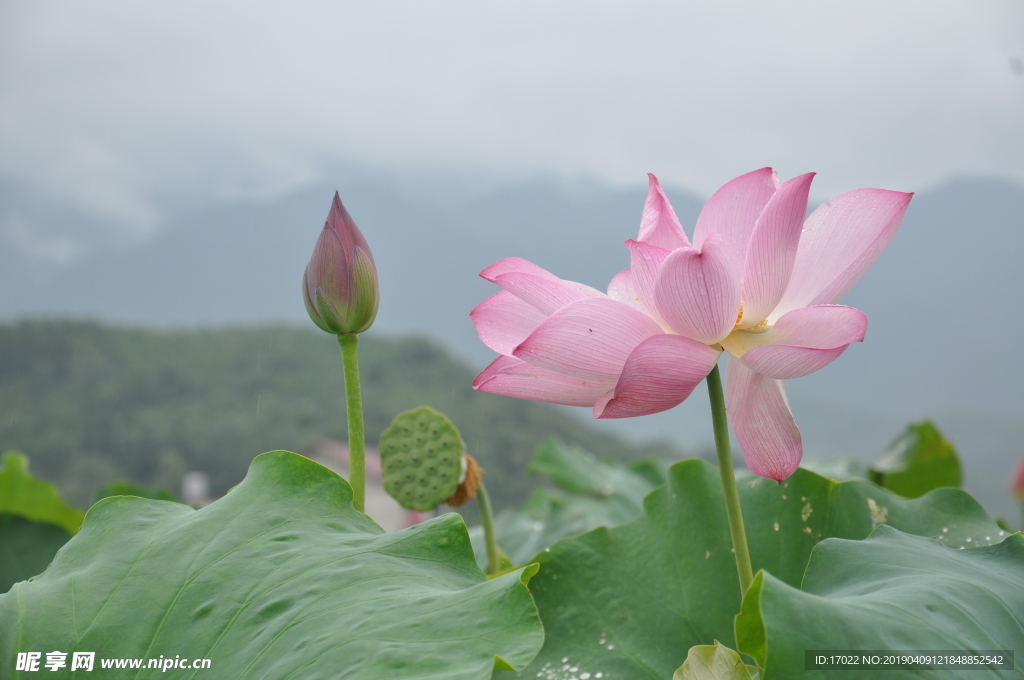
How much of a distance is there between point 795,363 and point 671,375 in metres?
0.08

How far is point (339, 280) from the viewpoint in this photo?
62 cm

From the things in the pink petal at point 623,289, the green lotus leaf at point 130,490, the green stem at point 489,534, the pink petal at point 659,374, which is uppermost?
the pink petal at point 623,289

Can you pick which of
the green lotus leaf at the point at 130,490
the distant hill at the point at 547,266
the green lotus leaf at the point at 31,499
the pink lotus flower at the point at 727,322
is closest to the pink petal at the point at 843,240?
the pink lotus flower at the point at 727,322

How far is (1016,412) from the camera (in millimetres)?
57969

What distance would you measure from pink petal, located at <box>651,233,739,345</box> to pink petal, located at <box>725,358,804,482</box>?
0.15 ft

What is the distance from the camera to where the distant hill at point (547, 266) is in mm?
60625

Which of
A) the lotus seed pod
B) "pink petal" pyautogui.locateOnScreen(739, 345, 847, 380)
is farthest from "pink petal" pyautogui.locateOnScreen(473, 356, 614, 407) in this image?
the lotus seed pod

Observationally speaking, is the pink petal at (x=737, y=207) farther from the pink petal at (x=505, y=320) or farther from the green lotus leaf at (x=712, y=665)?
the green lotus leaf at (x=712, y=665)

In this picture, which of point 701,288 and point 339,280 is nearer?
point 701,288

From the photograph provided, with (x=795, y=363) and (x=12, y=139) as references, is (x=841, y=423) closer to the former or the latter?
(x=795, y=363)

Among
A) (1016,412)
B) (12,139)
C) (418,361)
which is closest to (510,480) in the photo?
(418,361)

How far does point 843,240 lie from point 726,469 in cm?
19

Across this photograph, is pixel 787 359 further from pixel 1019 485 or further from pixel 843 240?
pixel 1019 485

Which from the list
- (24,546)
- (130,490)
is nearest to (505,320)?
(24,546)
